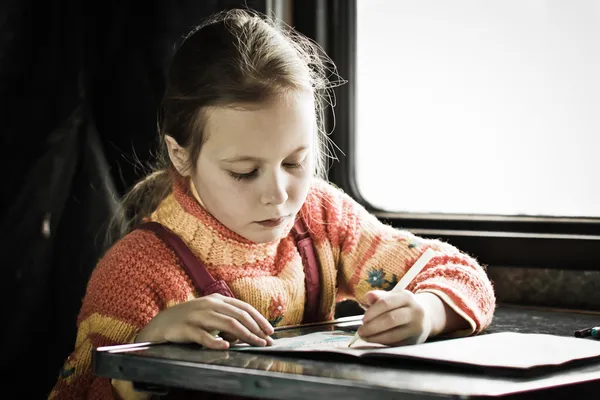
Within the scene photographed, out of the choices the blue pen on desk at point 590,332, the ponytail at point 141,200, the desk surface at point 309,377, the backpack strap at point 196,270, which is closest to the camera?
the desk surface at point 309,377

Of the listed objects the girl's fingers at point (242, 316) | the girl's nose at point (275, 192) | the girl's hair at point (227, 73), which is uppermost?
the girl's hair at point (227, 73)

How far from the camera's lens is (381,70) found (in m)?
1.83

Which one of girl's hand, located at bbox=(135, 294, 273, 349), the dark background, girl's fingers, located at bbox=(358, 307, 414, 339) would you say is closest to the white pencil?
girl's fingers, located at bbox=(358, 307, 414, 339)

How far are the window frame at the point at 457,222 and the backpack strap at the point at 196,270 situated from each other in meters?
0.57

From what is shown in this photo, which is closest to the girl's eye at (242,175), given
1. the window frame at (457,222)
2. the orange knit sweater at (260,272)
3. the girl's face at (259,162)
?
the girl's face at (259,162)

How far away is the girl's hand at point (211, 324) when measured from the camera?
1031 millimetres

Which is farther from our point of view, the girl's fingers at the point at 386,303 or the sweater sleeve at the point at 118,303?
the sweater sleeve at the point at 118,303

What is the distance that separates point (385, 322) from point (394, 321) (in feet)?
0.04

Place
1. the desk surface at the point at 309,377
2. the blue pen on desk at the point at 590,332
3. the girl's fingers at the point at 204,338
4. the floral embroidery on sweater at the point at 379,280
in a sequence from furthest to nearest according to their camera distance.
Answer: the floral embroidery on sweater at the point at 379,280
the blue pen on desk at the point at 590,332
the girl's fingers at the point at 204,338
the desk surface at the point at 309,377

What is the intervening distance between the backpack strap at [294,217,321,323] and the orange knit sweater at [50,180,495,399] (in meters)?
0.01

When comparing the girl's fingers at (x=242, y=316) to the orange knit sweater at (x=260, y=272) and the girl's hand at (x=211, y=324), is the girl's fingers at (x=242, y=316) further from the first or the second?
the orange knit sweater at (x=260, y=272)

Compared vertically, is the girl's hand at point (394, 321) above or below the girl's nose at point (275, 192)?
below

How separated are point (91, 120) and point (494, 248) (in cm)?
80

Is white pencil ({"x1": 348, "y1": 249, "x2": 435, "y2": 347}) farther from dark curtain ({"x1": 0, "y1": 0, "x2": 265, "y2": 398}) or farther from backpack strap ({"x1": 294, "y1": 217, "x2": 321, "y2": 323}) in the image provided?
dark curtain ({"x1": 0, "y1": 0, "x2": 265, "y2": 398})
